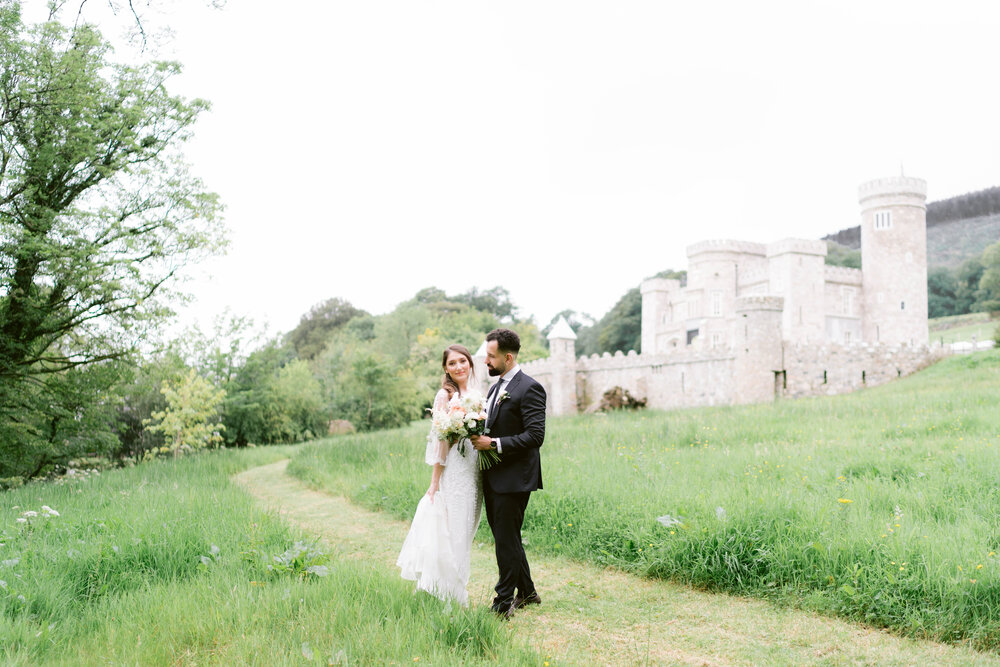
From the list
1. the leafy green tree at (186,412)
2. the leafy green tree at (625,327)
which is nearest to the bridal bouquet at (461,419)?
the leafy green tree at (186,412)

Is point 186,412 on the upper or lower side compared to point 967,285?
lower

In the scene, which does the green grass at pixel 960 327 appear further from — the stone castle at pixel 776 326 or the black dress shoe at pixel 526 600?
the black dress shoe at pixel 526 600

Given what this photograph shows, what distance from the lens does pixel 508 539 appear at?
461 cm

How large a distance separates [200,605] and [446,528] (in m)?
1.57

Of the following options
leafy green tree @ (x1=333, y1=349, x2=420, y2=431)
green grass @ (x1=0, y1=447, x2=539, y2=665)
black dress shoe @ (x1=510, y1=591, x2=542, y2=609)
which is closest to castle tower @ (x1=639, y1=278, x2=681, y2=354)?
leafy green tree @ (x1=333, y1=349, x2=420, y2=431)

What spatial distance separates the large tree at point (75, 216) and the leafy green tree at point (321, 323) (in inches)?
1707

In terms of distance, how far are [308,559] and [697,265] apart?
40627mm

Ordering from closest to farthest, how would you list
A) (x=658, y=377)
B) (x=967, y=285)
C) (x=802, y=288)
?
(x=658, y=377) → (x=802, y=288) → (x=967, y=285)

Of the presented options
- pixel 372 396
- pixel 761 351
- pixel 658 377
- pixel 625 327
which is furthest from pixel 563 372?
pixel 625 327

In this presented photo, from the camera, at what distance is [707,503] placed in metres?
6.12

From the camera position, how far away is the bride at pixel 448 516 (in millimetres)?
4414

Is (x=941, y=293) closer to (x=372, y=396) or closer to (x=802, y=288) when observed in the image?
(x=802, y=288)

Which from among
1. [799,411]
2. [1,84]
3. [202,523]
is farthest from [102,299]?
[799,411]

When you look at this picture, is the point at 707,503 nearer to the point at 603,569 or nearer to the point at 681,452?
the point at 603,569
